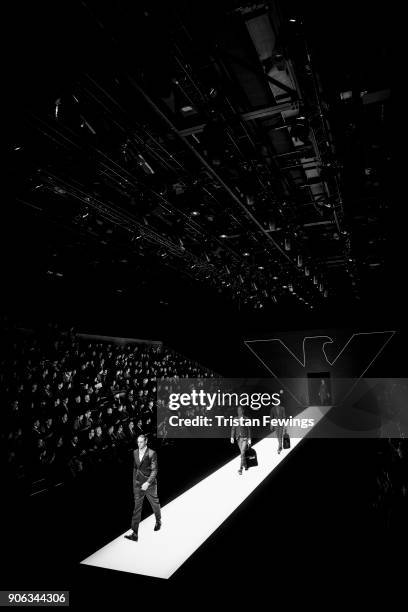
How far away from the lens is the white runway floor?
3.95m

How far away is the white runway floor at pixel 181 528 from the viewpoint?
3.95m

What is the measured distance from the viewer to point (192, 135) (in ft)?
16.8

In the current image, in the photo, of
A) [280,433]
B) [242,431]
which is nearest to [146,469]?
[242,431]

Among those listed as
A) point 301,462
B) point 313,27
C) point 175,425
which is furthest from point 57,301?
point 313,27

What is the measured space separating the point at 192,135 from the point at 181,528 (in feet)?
17.4

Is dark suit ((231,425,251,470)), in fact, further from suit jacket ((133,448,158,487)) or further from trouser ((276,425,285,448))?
suit jacket ((133,448,158,487))

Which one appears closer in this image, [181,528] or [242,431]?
[181,528]

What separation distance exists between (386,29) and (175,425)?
404 inches

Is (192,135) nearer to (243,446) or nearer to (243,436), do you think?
(243,436)

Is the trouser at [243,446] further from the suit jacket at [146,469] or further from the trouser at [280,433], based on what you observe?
the suit jacket at [146,469]

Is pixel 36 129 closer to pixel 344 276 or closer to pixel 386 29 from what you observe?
pixel 386 29

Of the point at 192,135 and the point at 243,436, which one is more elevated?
Result: the point at 192,135

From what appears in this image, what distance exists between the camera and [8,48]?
3229 millimetres

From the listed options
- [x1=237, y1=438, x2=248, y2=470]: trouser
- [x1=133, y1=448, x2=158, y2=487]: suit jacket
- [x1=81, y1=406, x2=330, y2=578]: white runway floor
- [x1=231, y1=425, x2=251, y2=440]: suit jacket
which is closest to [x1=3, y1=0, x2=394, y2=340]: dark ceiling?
[x1=133, y1=448, x2=158, y2=487]: suit jacket
